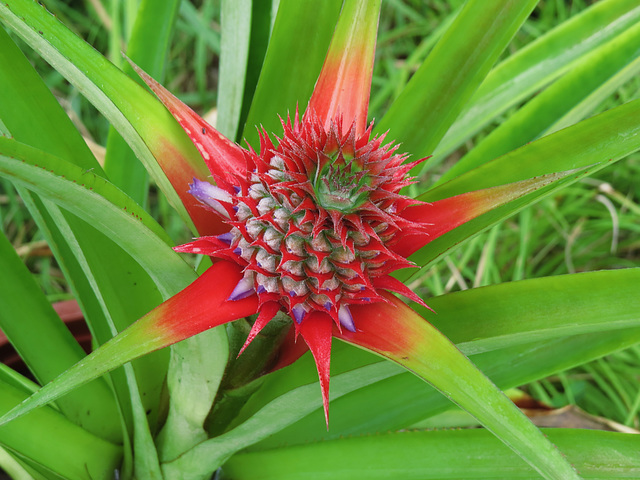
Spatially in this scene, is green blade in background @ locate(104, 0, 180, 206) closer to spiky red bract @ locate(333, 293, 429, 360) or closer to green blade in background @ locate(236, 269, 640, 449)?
green blade in background @ locate(236, 269, 640, 449)

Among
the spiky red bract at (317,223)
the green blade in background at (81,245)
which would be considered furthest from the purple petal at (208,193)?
the green blade in background at (81,245)

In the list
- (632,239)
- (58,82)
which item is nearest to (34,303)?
(58,82)

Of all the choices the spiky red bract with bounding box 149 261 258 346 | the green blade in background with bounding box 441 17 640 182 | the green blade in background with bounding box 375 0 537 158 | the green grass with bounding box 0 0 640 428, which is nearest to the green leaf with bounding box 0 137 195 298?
the spiky red bract with bounding box 149 261 258 346

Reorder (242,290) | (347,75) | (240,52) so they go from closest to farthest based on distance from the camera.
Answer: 1. (242,290)
2. (347,75)
3. (240,52)

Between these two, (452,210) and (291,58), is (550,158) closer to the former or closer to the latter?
(452,210)

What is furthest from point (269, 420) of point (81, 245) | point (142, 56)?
point (142, 56)

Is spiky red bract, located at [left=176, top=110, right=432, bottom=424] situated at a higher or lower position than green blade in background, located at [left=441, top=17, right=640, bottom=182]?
lower
